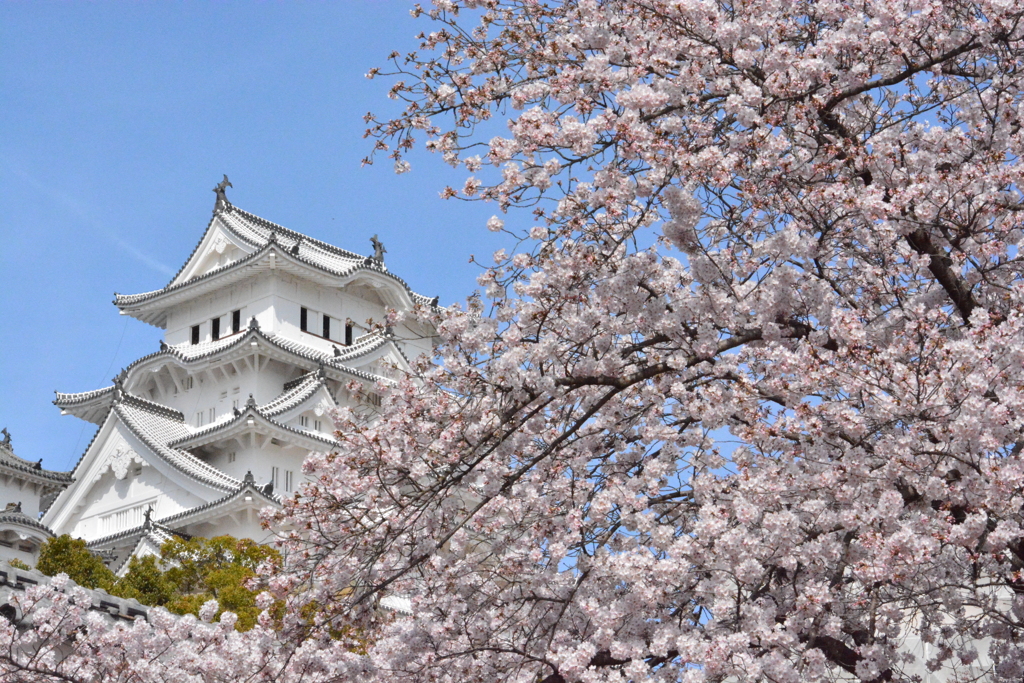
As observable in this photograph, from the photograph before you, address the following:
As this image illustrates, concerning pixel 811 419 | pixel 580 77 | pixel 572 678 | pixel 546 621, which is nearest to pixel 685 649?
pixel 572 678

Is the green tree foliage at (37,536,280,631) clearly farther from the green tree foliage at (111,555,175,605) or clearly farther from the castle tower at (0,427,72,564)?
the castle tower at (0,427,72,564)

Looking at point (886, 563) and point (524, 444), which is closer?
point (886, 563)

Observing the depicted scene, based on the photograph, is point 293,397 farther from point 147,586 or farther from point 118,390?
point 147,586

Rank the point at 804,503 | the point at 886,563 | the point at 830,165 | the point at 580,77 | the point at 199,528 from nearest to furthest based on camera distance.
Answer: the point at 886,563
the point at 804,503
the point at 830,165
the point at 580,77
the point at 199,528

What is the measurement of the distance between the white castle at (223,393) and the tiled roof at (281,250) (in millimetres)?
73

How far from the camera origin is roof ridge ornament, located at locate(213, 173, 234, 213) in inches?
1812

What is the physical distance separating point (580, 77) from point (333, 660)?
188 inches

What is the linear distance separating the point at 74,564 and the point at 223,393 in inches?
701

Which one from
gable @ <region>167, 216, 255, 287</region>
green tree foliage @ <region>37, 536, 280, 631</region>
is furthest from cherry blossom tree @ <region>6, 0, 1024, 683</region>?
gable @ <region>167, 216, 255, 287</region>

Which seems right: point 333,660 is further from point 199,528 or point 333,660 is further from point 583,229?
point 199,528

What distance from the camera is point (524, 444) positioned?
9.68 m

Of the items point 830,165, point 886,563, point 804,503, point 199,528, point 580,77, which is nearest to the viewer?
point 886,563

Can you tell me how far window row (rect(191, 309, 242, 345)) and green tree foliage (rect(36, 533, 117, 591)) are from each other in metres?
18.8

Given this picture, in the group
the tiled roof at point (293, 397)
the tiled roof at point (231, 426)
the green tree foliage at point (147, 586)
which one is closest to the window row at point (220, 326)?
the tiled roof at point (293, 397)
